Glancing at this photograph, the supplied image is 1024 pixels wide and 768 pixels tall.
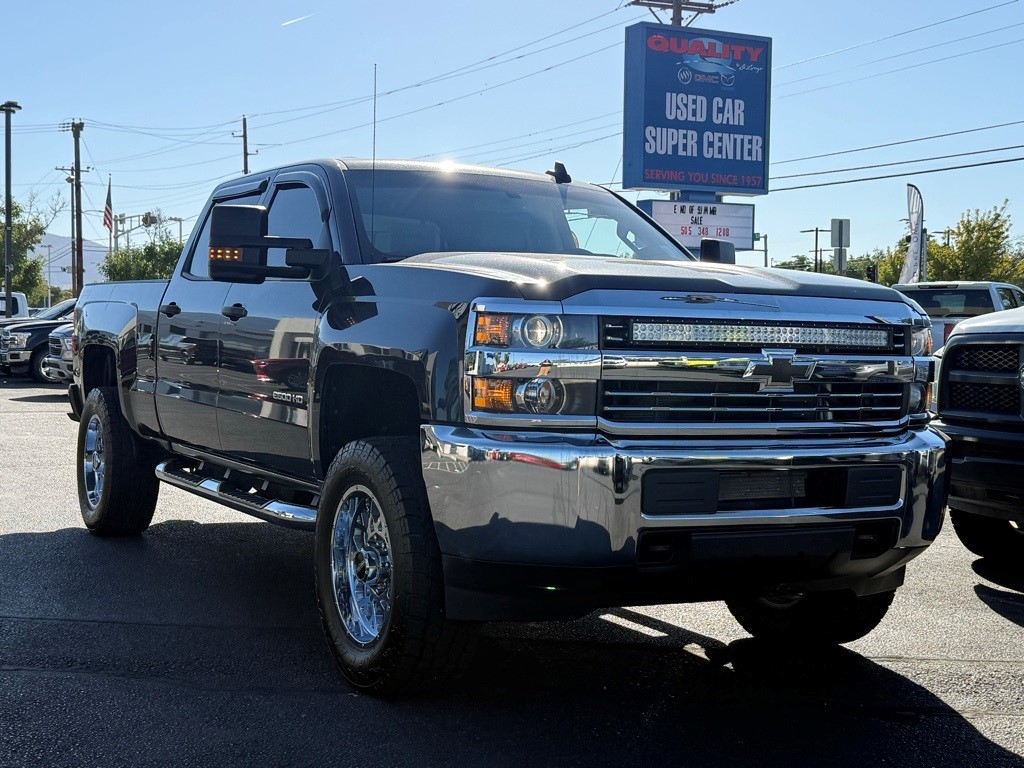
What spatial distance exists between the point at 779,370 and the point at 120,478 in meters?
4.40

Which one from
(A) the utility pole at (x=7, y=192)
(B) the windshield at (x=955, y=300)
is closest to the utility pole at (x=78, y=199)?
(A) the utility pole at (x=7, y=192)

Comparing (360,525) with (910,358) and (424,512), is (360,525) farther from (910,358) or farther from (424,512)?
(910,358)

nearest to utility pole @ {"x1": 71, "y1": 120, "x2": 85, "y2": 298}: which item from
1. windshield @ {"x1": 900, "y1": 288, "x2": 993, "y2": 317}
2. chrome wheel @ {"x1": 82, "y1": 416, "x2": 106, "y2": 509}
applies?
windshield @ {"x1": 900, "y1": 288, "x2": 993, "y2": 317}

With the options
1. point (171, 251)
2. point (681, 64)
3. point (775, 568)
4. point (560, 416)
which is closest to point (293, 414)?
point (560, 416)

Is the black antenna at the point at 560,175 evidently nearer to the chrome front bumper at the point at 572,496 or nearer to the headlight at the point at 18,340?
the chrome front bumper at the point at 572,496

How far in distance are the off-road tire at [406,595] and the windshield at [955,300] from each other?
20945mm

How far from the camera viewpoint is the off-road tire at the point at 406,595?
13.1 ft

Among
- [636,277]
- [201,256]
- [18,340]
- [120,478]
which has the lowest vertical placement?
[120,478]

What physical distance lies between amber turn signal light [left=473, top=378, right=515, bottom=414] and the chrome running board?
1.30m

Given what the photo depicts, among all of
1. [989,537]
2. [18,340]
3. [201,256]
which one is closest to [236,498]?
[201,256]

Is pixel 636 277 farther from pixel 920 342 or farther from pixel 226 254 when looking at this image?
pixel 226 254

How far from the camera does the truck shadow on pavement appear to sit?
3779 millimetres

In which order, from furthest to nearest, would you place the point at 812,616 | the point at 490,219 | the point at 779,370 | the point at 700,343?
the point at 490,219 < the point at 812,616 < the point at 779,370 < the point at 700,343

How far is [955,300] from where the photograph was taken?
24.4m
